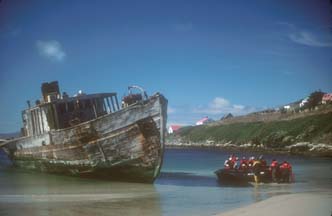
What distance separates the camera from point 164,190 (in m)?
7.47

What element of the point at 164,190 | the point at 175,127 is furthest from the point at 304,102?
the point at 164,190

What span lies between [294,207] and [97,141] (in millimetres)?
4026

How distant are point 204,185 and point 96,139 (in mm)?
2428

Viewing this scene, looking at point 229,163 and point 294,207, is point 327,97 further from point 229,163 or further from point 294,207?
point 229,163

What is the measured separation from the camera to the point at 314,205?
234 inches

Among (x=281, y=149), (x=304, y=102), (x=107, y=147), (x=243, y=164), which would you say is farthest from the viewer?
(x=107, y=147)

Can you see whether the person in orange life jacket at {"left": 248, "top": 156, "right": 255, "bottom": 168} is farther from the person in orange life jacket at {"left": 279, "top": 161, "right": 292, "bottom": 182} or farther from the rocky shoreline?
the person in orange life jacket at {"left": 279, "top": 161, "right": 292, "bottom": 182}

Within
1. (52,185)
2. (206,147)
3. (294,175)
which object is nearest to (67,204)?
(52,185)

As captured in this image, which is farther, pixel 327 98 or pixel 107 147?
pixel 107 147

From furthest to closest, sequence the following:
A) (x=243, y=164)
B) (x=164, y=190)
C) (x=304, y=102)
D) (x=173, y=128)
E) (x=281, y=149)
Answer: (x=164, y=190), (x=243, y=164), (x=173, y=128), (x=281, y=149), (x=304, y=102)

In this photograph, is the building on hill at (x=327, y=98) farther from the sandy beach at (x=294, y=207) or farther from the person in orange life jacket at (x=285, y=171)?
the person in orange life jacket at (x=285, y=171)

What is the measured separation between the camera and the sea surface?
6.24m

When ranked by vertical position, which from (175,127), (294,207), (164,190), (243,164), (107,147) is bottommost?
(294,207)

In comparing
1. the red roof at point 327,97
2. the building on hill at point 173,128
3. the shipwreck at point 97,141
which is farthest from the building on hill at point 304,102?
the shipwreck at point 97,141
